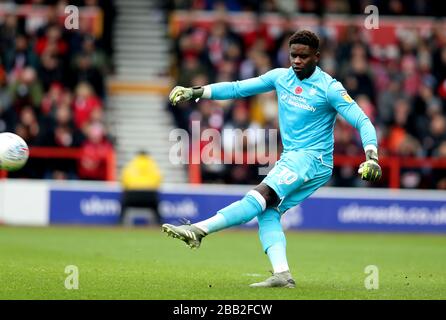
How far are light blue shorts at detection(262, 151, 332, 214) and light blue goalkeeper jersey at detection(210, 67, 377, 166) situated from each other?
92 millimetres

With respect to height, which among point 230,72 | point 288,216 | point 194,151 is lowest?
point 288,216

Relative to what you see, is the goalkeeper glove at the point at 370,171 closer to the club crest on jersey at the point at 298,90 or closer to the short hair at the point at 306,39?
the club crest on jersey at the point at 298,90

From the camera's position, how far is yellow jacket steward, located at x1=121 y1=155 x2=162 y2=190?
2297cm

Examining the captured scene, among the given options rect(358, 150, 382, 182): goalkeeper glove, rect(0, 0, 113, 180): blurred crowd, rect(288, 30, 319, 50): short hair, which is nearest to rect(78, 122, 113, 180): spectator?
rect(0, 0, 113, 180): blurred crowd

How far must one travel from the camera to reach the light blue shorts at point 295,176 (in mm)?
10266

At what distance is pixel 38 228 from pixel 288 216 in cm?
565

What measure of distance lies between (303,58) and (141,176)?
1299 cm

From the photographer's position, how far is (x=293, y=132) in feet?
34.6

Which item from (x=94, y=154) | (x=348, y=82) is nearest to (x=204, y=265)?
(x=94, y=154)

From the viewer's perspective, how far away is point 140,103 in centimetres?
2680
